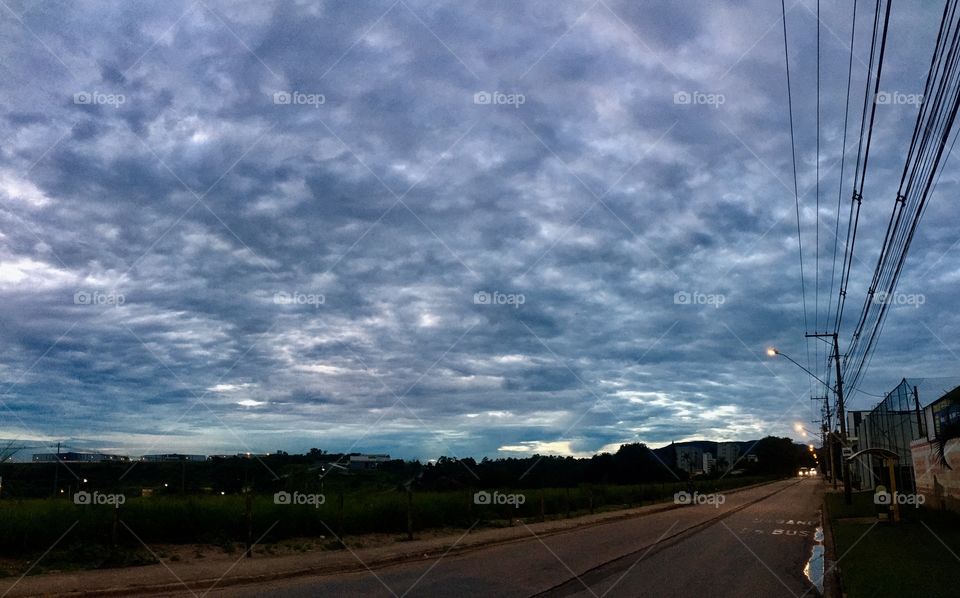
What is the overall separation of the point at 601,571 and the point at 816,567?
5.22 m

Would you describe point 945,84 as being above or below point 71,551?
above

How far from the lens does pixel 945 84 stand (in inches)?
384

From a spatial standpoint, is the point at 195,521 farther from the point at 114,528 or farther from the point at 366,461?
the point at 366,461

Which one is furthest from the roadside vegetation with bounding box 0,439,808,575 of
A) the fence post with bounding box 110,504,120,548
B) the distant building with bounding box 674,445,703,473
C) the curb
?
the distant building with bounding box 674,445,703,473

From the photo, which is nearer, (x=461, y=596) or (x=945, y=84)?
(x=945, y=84)

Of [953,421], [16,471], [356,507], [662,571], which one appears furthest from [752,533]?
[16,471]

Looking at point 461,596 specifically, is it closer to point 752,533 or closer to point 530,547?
point 530,547

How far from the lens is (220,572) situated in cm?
1409

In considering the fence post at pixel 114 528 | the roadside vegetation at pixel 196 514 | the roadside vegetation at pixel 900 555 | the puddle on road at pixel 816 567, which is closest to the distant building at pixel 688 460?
the roadside vegetation at pixel 196 514

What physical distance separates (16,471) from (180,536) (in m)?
12.5

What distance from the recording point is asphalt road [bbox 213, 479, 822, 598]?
486 inches

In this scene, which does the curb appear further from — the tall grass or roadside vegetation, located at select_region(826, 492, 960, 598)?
the tall grass

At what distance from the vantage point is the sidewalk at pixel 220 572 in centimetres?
1187

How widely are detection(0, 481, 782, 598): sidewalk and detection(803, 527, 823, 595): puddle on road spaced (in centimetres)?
812
